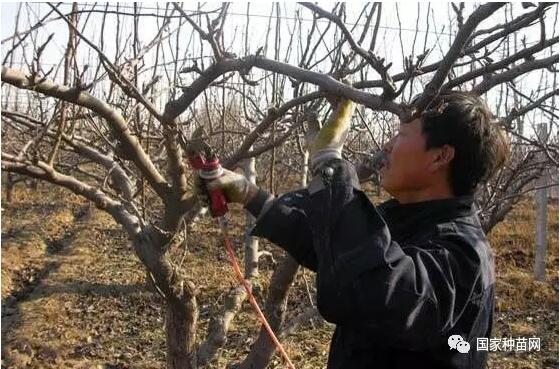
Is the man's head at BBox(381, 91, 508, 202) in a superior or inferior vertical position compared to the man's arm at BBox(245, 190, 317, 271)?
superior

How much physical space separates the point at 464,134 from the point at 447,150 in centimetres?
5

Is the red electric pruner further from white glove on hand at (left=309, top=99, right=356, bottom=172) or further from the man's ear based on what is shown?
the man's ear

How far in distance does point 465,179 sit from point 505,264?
7.65 meters

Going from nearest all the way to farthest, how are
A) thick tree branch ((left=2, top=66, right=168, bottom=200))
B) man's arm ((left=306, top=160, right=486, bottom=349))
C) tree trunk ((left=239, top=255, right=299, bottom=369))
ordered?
man's arm ((left=306, top=160, right=486, bottom=349)), thick tree branch ((left=2, top=66, right=168, bottom=200)), tree trunk ((left=239, top=255, right=299, bottom=369))

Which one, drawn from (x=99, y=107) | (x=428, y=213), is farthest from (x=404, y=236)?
(x=99, y=107)

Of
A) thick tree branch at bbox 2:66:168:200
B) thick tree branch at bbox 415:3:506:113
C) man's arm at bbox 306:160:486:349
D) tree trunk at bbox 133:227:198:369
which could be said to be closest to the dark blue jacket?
man's arm at bbox 306:160:486:349

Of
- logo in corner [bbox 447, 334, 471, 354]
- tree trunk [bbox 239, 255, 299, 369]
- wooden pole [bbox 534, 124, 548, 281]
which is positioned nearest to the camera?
logo in corner [bbox 447, 334, 471, 354]

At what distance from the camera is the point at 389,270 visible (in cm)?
100

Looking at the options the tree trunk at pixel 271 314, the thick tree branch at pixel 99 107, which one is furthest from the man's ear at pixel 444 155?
the tree trunk at pixel 271 314

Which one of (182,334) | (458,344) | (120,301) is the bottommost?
(458,344)

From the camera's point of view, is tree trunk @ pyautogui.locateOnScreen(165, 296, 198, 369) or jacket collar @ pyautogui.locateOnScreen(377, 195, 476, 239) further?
tree trunk @ pyautogui.locateOnScreen(165, 296, 198, 369)

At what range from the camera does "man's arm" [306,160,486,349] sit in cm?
101

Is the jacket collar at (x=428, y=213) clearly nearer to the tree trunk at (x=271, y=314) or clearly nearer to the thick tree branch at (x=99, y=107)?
the thick tree branch at (x=99, y=107)

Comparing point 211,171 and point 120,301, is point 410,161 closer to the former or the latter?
point 211,171
